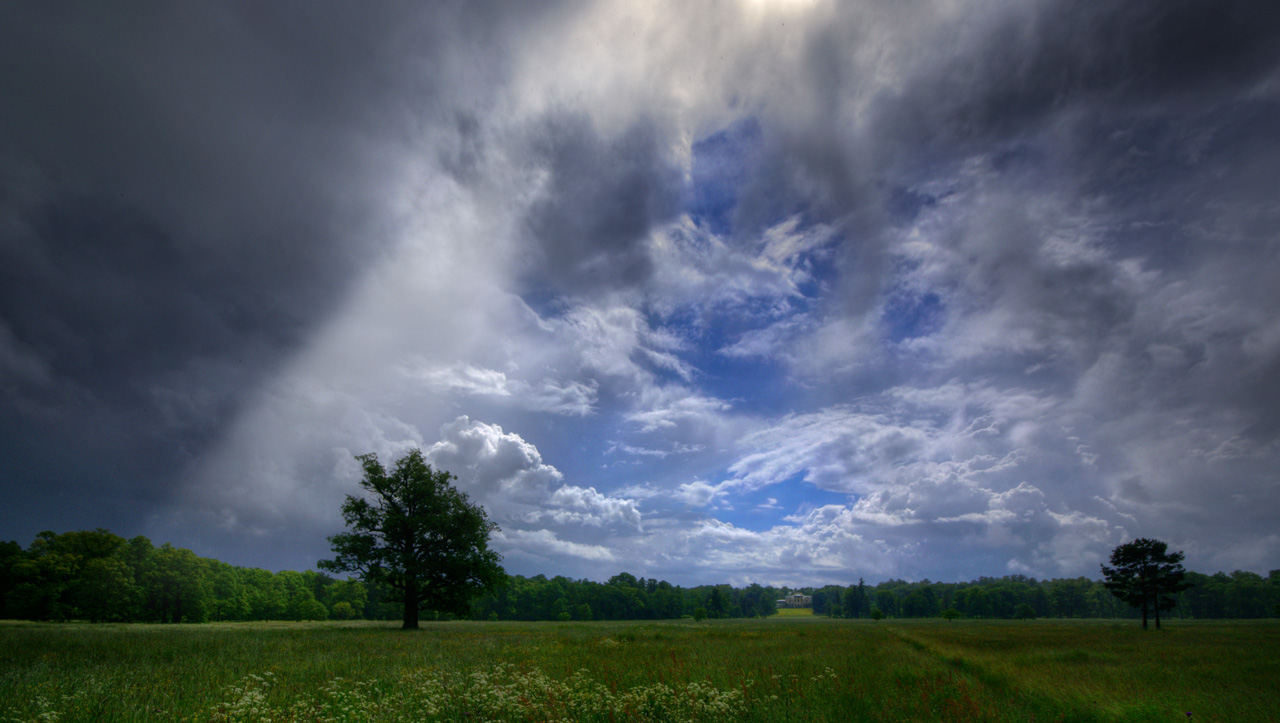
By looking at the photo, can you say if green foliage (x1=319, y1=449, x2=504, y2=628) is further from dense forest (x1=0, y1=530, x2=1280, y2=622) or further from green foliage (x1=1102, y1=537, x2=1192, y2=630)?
green foliage (x1=1102, y1=537, x2=1192, y2=630)

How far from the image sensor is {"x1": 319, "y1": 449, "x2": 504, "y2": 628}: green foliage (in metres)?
32.8

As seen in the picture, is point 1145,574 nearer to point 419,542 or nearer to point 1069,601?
point 419,542

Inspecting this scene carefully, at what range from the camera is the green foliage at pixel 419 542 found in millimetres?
32812

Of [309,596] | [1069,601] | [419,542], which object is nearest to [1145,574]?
[419,542]

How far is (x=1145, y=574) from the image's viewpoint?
177ft

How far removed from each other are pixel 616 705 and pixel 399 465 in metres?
30.8

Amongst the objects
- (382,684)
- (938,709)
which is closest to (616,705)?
(382,684)

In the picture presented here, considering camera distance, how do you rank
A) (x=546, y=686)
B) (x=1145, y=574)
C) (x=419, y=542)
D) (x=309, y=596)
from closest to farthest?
(x=546, y=686) → (x=419, y=542) → (x=1145, y=574) → (x=309, y=596)

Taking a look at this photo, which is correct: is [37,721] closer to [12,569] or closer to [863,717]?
[863,717]

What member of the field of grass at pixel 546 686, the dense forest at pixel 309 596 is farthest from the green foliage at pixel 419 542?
the field of grass at pixel 546 686

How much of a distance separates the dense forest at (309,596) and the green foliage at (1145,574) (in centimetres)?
533

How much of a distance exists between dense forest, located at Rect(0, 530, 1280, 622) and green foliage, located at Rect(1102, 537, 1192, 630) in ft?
17.5

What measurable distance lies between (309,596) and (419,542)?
82438 millimetres

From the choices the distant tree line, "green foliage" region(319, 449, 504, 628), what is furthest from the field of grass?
the distant tree line
